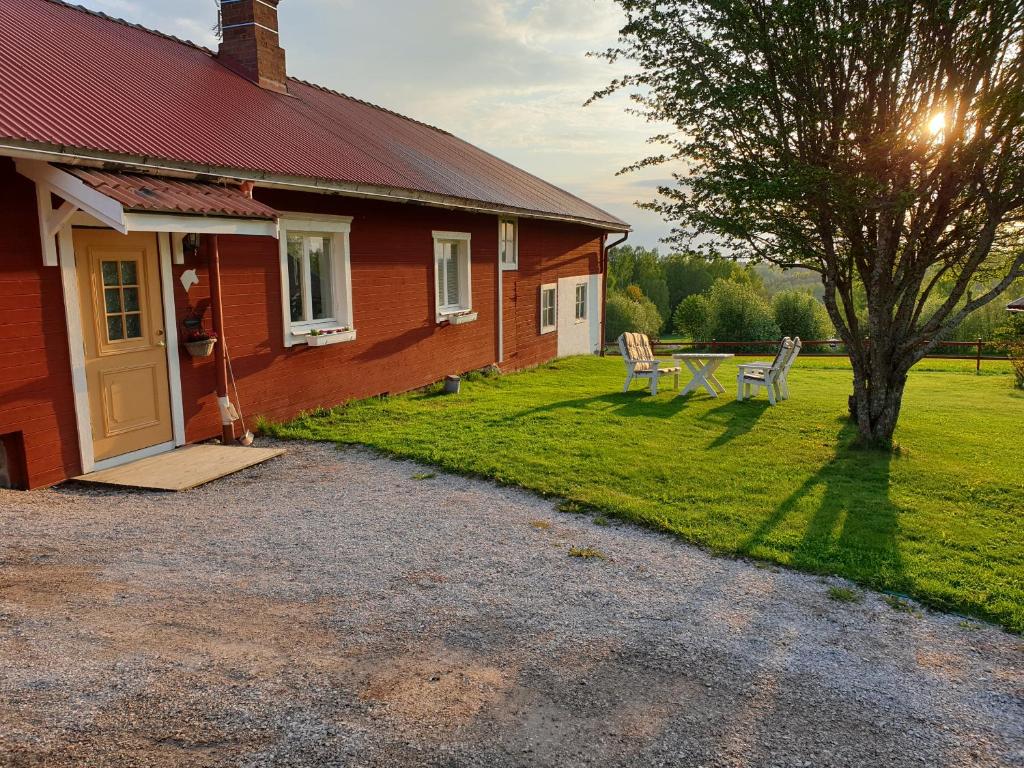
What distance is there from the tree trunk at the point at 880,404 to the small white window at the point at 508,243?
7226 millimetres

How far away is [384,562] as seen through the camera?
4.71 meters

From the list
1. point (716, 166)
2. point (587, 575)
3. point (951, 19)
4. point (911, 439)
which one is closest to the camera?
point (587, 575)

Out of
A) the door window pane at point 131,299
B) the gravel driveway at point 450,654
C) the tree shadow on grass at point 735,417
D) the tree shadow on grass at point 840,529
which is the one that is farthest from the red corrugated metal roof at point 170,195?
the tree shadow on grass at point 735,417

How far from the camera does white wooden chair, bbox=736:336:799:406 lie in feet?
35.2

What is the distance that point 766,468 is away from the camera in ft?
23.9

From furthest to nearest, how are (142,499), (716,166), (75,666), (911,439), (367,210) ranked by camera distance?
(367,210) < (911,439) < (716,166) < (142,499) < (75,666)

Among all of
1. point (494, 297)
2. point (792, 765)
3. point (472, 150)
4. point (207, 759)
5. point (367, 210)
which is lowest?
point (792, 765)

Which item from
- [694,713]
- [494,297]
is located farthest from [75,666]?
[494,297]

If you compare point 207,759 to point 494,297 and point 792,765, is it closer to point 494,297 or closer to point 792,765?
point 792,765

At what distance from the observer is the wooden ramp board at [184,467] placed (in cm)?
606

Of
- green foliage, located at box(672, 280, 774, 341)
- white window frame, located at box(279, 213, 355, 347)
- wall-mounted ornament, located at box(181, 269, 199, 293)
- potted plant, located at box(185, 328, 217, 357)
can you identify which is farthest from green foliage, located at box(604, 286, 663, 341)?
wall-mounted ornament, located at box(181, 269, 199, 293)

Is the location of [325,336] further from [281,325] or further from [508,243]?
[508,243]

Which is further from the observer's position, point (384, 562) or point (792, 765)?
point (384, 562)

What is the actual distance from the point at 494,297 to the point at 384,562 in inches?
367
